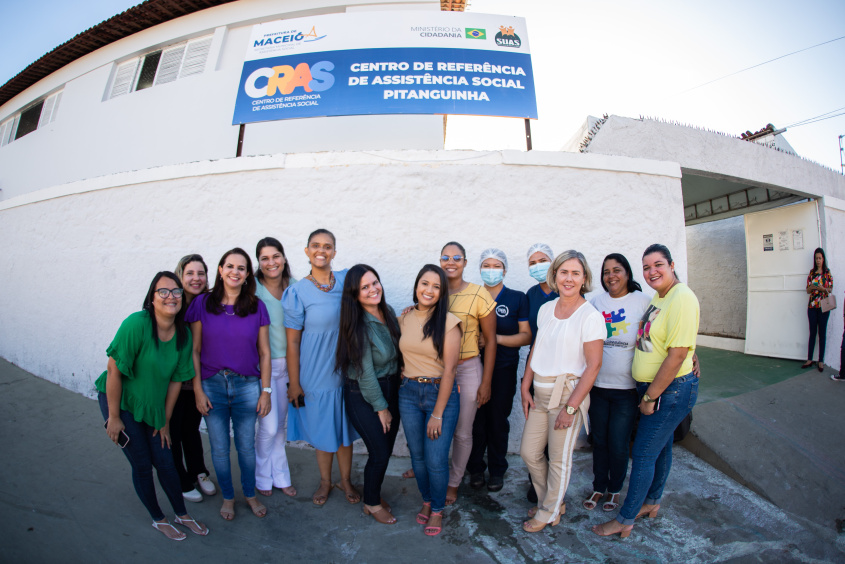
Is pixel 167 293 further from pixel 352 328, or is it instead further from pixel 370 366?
pixel 370 366

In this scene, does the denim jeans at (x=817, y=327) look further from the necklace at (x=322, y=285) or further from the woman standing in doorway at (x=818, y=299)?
the necklace at (x=322, y=285)

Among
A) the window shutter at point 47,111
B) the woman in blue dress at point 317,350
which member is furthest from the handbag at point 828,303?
the window shutter at point 47,111

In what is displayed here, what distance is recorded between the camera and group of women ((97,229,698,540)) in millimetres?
2221

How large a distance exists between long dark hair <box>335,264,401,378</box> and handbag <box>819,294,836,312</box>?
612cm

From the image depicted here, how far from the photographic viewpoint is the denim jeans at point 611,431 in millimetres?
2459

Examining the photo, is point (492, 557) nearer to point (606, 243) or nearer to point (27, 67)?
point (606, 243)

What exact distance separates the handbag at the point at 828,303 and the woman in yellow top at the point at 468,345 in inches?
206

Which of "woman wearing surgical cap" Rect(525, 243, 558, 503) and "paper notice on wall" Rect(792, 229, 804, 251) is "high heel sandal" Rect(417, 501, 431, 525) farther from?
"paper notice on wall" Rect(792, 229, 804, 251)

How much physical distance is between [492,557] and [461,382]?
1010mm

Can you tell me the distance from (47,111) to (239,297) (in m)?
8.70

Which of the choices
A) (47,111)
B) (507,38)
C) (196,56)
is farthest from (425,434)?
(47,111)

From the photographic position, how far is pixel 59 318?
Result: 4.73 m

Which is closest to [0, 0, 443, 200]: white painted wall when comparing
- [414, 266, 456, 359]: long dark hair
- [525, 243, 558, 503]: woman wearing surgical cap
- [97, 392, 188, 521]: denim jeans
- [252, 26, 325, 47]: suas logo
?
[252, 26, 325, 47]: suas logo

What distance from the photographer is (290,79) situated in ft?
13.9
